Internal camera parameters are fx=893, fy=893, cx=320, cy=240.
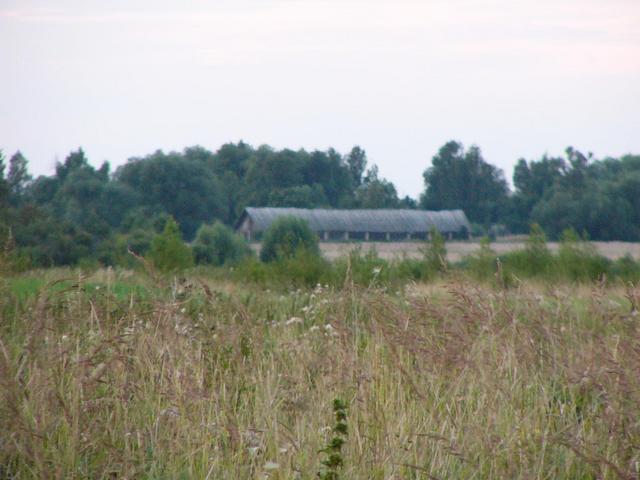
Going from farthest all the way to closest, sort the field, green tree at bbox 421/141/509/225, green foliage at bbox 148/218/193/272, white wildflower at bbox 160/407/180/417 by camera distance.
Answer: green tree at bbox 421/141/509/225 → green foliage at bbox 148/218/193/272 → the field → white wildflower at bbox 160/407/180/417

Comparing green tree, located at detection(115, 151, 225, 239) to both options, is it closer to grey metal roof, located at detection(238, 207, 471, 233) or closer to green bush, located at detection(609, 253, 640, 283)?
grey metal roof, located at detection(238, 207, 471, 233)

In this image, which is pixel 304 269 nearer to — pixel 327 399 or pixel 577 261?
pixel 577 261

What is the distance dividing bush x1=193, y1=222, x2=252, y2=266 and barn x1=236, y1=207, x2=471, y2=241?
19.9 feet

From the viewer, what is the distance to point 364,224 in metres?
54.6

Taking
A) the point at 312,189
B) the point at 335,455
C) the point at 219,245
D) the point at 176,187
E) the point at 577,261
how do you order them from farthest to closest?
the point at 312,189
the point at 176,187
the point at 219,245
the point at 577,261
the point at 335,455

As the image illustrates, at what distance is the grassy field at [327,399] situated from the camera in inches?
146

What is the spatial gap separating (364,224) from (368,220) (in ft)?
2.13

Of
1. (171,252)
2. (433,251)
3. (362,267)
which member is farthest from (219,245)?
(362,267)

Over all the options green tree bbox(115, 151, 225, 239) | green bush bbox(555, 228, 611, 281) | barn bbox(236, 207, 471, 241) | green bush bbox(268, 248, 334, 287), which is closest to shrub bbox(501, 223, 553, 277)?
green bush bbox(555, 228, 611, 281)

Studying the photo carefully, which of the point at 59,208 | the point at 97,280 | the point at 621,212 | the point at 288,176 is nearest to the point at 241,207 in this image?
the point at 288,176

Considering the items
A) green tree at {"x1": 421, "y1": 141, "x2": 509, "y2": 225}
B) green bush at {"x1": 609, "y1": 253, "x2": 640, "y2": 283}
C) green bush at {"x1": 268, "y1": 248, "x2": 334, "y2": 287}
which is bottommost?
green bush at {"x1": 609, "y1": 253, "x2": 640, "y2": 283}

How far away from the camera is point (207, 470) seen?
12.4ft

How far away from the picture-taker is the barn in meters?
52.9

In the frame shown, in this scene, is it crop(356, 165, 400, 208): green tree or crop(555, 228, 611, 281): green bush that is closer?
crop(555, 228, 611, 281): green bush
